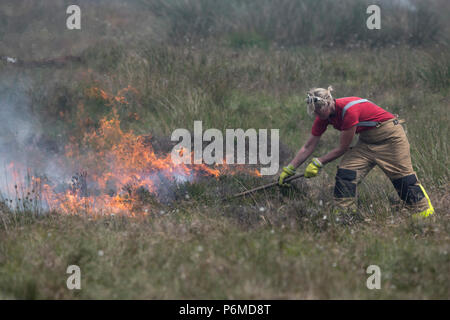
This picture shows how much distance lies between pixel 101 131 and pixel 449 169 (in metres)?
5.42

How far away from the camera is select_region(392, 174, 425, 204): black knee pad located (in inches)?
194

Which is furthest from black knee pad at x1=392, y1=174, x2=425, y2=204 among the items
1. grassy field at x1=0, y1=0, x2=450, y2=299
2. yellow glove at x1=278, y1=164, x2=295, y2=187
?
yellow glove at x1=278, y1=164, x2=295, y2=187

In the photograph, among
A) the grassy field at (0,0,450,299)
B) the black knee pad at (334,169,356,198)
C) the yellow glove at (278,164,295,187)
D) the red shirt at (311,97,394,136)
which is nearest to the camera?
the grassy field at (0,0,450,299)

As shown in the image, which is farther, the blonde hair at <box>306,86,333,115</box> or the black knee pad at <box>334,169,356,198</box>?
the black knee pad at <box>334,169,356,198</box>

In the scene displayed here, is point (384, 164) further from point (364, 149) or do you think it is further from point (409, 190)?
point (409, 190)

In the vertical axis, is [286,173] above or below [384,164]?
below

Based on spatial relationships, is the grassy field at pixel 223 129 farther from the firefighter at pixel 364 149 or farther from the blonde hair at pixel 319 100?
the blonde hair at pixel 319 100

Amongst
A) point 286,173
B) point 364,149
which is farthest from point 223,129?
point 364,149

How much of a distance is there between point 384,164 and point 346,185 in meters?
0.49

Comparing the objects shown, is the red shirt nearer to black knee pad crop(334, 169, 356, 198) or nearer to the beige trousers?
the beige trousers

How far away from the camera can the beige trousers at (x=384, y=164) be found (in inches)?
197

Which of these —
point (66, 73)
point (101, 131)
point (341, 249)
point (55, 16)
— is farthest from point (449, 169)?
point (55, 16)

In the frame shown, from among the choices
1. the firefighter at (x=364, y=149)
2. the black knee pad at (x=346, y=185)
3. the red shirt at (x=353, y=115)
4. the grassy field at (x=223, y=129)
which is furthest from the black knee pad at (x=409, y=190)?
the red shirt at (x=353, y=115)

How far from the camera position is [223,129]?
25.4 ft
